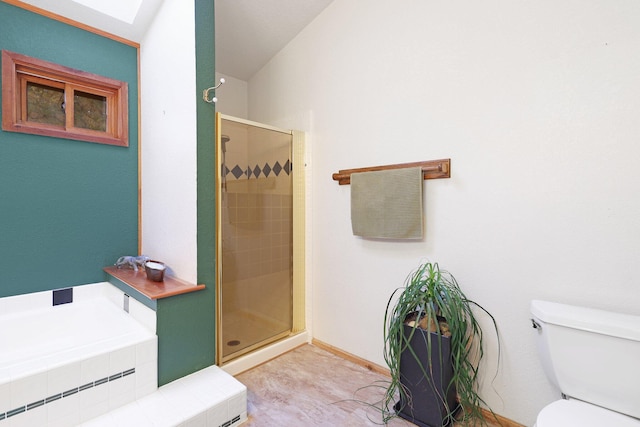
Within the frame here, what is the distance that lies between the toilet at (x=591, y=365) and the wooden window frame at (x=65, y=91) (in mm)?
2842

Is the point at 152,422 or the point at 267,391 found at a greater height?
the point at 152,422

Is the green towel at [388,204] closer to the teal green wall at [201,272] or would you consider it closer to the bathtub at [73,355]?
the teal green wall at [201,272]

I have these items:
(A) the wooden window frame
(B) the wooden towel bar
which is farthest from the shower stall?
(A) the wooden window frame

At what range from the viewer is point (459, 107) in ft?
5.34

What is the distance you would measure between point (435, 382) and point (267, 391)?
1.00m

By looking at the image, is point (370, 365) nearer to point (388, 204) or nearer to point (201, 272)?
point (388, 204)

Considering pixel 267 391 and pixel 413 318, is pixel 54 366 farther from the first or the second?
pixel 413 318

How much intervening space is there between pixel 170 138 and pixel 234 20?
109 cm

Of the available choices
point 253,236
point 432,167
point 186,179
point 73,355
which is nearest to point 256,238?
point 253,236

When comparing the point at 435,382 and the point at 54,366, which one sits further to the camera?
the point at 435,382

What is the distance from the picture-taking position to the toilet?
105 cm

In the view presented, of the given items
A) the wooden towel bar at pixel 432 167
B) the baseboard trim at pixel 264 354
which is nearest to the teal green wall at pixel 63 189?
the baseboard trim at pixel 264 354

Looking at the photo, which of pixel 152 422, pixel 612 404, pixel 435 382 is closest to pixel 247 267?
pixel 152 422

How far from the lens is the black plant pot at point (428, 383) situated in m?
1.44
